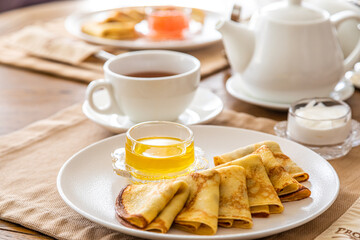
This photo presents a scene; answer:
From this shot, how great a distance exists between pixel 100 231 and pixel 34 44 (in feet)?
3.60

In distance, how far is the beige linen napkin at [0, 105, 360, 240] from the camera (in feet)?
2.98

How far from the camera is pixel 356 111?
55.6 inches

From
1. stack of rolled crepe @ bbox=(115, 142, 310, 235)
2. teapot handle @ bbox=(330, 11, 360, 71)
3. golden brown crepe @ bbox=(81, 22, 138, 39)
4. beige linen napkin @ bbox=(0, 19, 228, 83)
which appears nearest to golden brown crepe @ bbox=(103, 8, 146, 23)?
golden brown crepe @ bbox=(81, 22, 138, 39)

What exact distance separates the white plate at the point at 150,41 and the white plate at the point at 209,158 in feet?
2.20

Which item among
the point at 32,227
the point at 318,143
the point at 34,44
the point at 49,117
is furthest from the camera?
the point at 34,44

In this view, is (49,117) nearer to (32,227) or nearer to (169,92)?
(169,92)

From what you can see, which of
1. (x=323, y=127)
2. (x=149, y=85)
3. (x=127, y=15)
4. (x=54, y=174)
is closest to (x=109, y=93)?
(x=149, y=85)

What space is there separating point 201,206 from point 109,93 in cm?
55

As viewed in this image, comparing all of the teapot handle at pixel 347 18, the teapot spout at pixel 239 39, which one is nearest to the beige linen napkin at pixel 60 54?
the teapot spout at pixel 239 39

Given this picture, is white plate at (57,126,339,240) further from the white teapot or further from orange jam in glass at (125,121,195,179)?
the white teapot

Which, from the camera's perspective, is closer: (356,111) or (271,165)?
(271,165)

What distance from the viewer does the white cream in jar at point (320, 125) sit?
46.8 inches

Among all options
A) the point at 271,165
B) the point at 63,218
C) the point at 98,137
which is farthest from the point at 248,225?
the point at 98,137

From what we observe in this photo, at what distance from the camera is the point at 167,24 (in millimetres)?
1902
